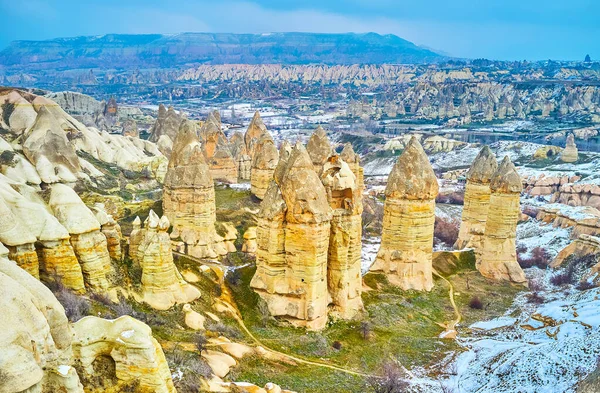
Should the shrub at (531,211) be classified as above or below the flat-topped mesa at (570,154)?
below

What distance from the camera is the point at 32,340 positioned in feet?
29.6

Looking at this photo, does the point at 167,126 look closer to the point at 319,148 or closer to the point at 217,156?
the point at 217,156

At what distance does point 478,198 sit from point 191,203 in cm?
1608

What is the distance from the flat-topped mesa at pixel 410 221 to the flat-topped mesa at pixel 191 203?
867cm

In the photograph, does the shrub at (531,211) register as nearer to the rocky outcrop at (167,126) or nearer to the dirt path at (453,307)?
the dirt path at (453,307)

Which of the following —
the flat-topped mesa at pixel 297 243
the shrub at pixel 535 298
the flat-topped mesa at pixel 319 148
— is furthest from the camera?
the flat-topped mesa at pixel 319 148

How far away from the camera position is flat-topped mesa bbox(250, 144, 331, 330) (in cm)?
2036

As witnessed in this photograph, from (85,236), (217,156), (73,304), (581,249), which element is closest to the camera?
(73,304)

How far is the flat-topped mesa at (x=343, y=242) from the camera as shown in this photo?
71.6ft

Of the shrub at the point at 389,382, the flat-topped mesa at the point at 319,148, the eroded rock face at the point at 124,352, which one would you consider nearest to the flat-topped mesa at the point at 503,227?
the flat-topped mesa at the point at 319,148

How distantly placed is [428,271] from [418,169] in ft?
16.1

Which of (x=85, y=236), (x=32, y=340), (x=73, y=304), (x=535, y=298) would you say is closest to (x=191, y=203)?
(x=85, y=236)

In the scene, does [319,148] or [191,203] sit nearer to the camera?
[191,203]

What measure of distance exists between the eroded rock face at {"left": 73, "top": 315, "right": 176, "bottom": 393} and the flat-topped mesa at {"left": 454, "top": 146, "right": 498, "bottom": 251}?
80.5 feet
